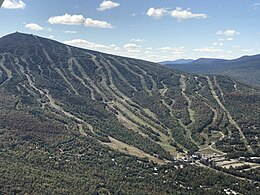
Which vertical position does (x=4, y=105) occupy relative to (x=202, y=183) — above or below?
above

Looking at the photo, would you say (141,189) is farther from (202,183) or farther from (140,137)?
(140,137)

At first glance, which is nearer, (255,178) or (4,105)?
(255,178)

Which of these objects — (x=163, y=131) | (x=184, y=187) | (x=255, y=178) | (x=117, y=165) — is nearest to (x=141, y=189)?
(x=184, y=187)

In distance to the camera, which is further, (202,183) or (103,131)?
(103,131)

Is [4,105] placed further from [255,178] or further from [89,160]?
[255,178]

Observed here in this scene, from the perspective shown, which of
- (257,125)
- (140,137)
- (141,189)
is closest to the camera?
(141,189)

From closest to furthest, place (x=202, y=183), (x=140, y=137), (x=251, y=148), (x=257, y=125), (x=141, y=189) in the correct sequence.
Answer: (x=141, y=189) < (x=202, y=183) < (x=251, y=148) < (x=140, y=137) < (x=257, y=125)

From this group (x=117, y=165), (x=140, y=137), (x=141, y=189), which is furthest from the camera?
(x=140, y=137)

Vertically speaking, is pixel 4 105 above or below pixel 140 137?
above

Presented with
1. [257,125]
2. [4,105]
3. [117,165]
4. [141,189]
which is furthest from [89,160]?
[257,125]
